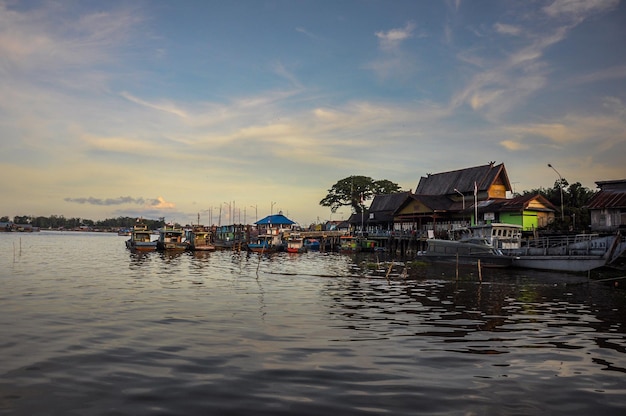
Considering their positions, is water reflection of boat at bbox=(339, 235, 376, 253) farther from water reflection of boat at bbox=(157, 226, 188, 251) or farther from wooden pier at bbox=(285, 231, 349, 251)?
water reflection of boat at bbox=(157, 226, 188, 251)

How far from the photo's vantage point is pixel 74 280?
29.5 m

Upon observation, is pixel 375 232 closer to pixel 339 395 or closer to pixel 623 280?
pixel 623 280

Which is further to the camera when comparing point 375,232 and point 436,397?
point 375,232

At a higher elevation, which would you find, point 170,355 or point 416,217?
point 416,217

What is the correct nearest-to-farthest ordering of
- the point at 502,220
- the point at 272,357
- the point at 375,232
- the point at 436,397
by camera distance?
1. the point at 436,397
2. the point at 272,357
3. the point at 502,220
4. the point at 375,232

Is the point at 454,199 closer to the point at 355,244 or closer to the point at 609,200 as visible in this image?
the point at 355,244

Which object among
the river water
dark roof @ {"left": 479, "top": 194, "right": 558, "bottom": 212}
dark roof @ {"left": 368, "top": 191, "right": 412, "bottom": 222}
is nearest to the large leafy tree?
dark roof @ {"left": 368, "top": 191, "right": 412, "bottom": 222}

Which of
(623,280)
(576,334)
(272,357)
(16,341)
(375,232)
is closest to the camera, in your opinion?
(272,357)

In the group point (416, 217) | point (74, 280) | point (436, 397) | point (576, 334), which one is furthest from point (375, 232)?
point (436, 397)

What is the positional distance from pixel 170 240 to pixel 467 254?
1775 inches

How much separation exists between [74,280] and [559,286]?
30056 mm

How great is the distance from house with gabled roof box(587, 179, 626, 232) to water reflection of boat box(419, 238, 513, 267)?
10.6 m

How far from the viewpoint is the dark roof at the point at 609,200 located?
141ft

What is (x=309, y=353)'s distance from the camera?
12.2 metres
